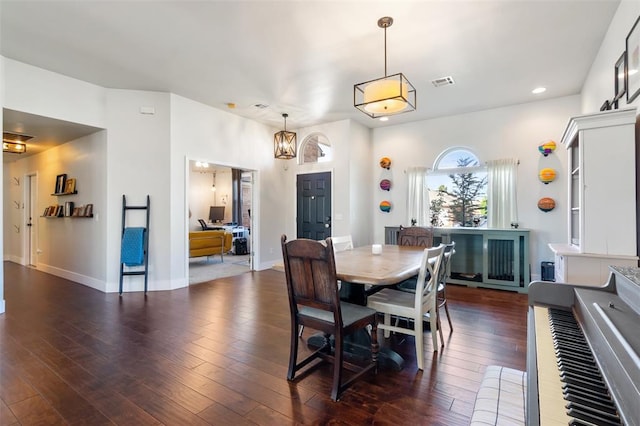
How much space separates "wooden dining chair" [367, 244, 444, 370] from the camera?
7.57 ft

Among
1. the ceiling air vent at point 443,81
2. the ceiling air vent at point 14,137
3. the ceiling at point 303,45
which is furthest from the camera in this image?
the ceiling air vent at point 14,137

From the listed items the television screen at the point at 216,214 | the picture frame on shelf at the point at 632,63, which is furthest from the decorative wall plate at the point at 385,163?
the television screen at the point at 216,214

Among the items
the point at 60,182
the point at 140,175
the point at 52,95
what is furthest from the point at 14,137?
the point at 140,175

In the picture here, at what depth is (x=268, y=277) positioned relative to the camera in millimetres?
5645

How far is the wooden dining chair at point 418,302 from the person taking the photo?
2309 mm

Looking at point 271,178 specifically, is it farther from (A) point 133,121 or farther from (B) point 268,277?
(A) point 133,121

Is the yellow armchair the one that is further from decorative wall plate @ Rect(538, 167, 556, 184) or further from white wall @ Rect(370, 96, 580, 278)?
decorative wall plate @ Rect(538, 167, 556, 184)

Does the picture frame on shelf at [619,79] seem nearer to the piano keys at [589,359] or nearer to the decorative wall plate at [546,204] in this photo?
the decorative wall plate at [546,204]

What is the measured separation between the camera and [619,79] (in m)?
2.79

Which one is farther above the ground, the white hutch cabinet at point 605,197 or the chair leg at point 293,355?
the white hutch cabinet at point 605,197

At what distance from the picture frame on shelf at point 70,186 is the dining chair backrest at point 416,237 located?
210 inches

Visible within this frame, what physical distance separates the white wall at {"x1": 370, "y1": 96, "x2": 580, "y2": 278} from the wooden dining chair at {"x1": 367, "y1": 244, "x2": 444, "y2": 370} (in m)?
3.59

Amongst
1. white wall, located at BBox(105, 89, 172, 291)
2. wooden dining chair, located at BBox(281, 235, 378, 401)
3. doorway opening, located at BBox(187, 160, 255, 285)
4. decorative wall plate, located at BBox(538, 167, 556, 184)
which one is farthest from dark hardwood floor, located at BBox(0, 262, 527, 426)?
doorway opening, located at BBox(187, 160, 255, 285)

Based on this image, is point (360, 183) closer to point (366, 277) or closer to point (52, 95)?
point (366, 277)
